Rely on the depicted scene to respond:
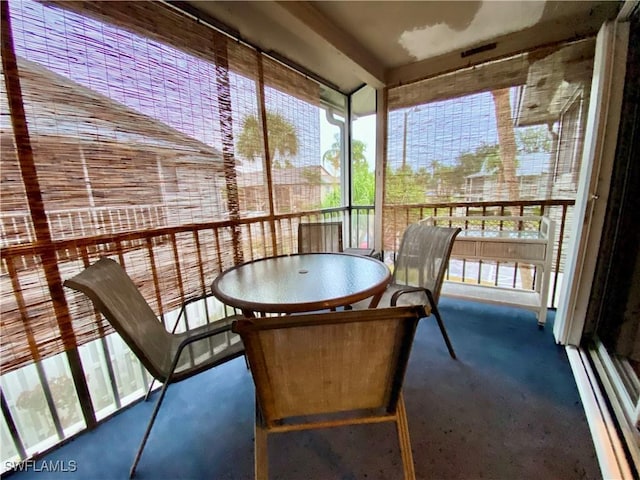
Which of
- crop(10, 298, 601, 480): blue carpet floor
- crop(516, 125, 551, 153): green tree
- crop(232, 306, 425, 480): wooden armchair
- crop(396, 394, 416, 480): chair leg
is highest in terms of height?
crop(516, 125, 551, 153): green tree

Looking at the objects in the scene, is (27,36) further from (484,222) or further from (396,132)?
(484,222)

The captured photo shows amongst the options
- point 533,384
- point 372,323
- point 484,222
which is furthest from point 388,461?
point 484,222

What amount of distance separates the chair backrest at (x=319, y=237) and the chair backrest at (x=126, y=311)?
1458 millimetres

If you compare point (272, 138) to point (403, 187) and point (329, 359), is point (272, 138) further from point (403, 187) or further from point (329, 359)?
point (329, 359)

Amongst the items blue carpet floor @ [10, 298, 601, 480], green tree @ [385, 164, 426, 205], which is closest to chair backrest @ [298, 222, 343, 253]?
green tree @ [385, 164, 426, 205]

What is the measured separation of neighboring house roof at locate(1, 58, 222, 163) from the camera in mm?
1263

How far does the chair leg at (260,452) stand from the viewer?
0.92 metres

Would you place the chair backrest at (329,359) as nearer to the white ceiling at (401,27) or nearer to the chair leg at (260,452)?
the chair leg at (260,452)

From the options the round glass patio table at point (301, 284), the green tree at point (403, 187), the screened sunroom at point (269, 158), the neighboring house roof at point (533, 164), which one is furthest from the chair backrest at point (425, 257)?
the neighboring house roof at point (533, 164)

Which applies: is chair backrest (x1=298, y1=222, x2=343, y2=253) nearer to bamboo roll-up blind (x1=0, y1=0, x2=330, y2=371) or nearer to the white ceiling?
bamboo roll-up blind (x1=0, y1=0, x2=330, y2=371)

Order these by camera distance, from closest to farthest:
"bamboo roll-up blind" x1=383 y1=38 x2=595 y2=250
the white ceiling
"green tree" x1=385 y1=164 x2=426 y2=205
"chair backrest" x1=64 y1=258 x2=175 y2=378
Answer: "chair backrest" x1=64 y1=258 x2=175 y2=378
the white ceiling
"bamboo roll-up blind" x1=383 y1=38 x2=595 y2=250
"green tree" x1=385 y1=164 x2=426 y2=205

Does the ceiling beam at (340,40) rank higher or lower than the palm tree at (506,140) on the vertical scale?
higher

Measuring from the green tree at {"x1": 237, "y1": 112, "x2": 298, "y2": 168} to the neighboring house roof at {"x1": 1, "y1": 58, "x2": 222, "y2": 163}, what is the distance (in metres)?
0.65

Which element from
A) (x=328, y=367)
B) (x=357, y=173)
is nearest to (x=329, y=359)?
(x=328, y=367)
